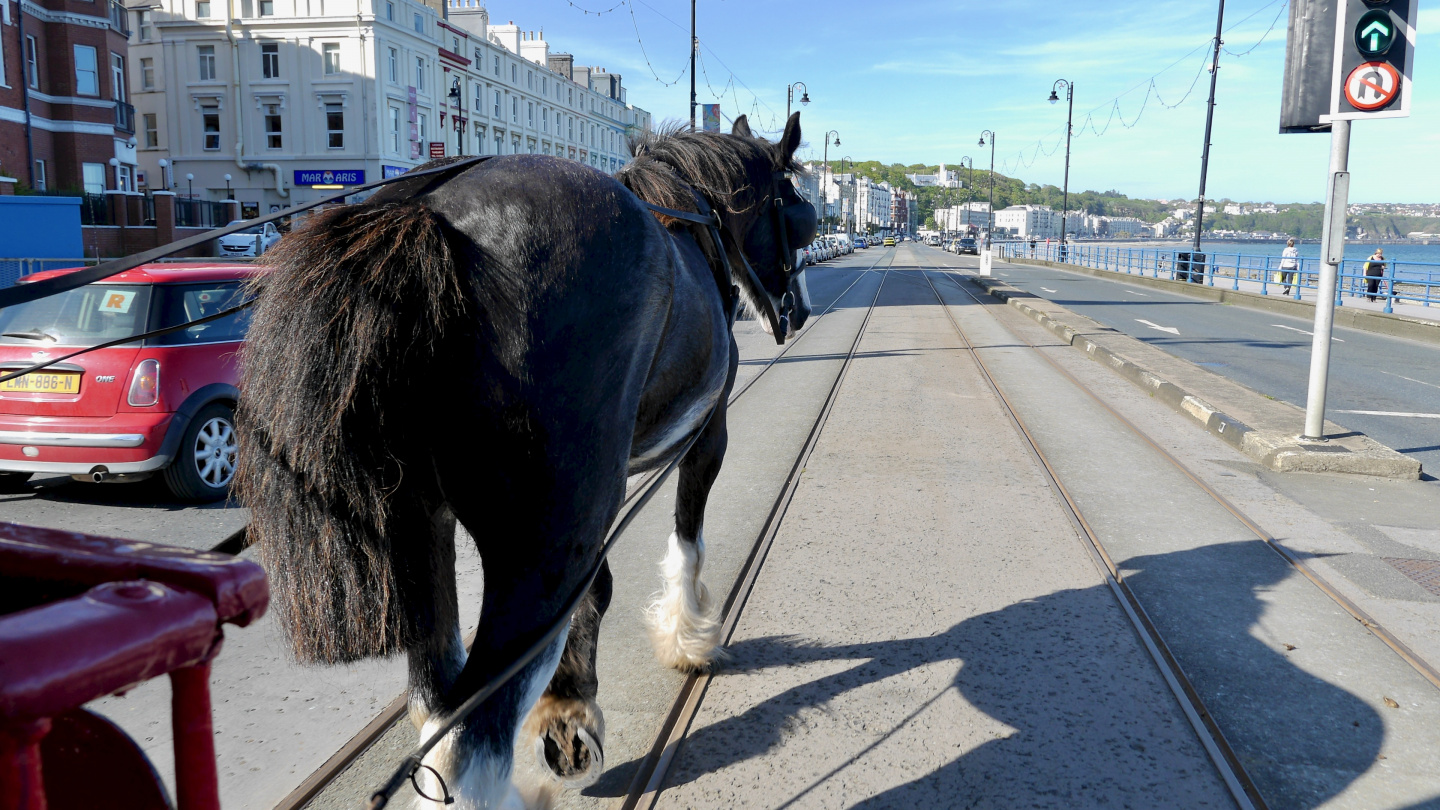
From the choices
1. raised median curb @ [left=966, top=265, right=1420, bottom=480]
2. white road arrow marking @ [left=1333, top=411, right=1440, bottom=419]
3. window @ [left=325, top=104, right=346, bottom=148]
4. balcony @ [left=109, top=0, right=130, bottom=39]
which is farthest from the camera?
window @ [left=325, top=104, right=346, bottom=148]

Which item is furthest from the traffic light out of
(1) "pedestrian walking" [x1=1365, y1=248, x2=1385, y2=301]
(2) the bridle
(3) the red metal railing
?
(1) "pedestrian walking" [x1=1365, y1=248, x2=1385, y2=301]

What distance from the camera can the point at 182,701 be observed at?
932 millimetres

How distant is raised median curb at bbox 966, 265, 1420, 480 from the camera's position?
22.6 feet

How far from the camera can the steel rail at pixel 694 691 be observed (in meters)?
2.74

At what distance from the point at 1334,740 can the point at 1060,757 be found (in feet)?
3.18

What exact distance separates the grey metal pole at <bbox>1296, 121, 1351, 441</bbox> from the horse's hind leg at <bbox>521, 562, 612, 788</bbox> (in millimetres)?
6671

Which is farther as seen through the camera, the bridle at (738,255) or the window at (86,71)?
the window at (86,71)

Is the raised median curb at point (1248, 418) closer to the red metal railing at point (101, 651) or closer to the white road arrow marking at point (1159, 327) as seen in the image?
the white road arrow marking at point (1159, 327)

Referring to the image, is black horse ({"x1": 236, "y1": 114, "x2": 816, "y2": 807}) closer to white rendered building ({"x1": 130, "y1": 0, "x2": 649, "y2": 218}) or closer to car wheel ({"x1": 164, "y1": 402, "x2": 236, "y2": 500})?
car wheel ({"x1": 164, "y1": 402, "x2": 236, "y2": 500})

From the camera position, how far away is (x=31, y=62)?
108 feet

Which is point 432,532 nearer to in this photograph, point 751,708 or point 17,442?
point 751,708

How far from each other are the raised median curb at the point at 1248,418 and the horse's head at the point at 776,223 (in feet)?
16.2

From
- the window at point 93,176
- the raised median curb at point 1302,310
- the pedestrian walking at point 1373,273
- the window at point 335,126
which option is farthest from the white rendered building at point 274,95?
the pedestrian walking at point 1373,273

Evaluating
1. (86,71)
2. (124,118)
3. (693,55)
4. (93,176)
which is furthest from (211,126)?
(693,55)
